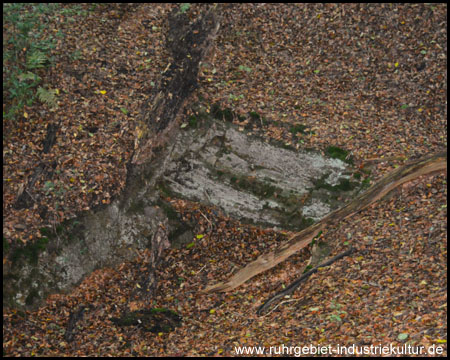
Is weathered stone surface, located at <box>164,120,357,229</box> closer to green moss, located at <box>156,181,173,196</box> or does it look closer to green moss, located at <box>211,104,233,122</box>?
green moss, located at <box>156,181,173,196</box>

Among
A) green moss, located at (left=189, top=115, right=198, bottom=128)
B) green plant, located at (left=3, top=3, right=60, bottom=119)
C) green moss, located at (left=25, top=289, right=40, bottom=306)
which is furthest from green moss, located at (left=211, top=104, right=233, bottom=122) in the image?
green moss, located at (left=25, top=289, right=40, bottom=306)

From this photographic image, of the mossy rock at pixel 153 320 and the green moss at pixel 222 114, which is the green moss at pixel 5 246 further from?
the green moss at pixel 222 114

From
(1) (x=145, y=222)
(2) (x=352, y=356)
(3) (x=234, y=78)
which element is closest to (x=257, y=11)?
(3) (x=234, y=78)

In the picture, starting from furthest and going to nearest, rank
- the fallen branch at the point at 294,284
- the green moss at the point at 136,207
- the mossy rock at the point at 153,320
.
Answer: the green moss at the point at 136,207 < the mossy rock at the point at 153,320 < the fallen branch at the point at 294,284

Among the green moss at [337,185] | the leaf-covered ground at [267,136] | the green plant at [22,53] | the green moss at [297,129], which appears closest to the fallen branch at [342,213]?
the leaf-covered ground at [267,136]

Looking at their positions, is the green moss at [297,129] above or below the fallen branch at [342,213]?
above

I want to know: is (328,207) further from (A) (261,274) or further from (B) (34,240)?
(B) (34,240)
